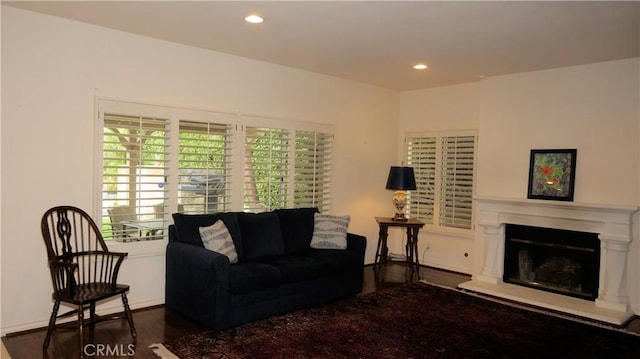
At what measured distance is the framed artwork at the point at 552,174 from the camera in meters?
5.07

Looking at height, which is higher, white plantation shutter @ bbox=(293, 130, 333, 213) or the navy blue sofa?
white plantation shutter @ bbox=(293, 130, 333, 213)

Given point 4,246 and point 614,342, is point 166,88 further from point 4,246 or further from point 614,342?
point 614,342

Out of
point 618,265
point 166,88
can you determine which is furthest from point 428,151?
point 166,88

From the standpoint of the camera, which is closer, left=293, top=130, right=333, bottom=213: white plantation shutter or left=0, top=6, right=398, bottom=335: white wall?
left=0, top=6, right=398, bottom=335: white wall

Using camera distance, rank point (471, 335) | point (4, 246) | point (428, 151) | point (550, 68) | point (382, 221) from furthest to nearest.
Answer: point (428, 151) → point (382, 221) → point (550, 68) → point (471, 335) → point (4, 246)

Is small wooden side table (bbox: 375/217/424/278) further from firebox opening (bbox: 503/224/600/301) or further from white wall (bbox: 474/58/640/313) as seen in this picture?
firebox opening (bbox: 503/224/600/301)

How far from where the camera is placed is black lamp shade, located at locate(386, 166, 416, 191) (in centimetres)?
607

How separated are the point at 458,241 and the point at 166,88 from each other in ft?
14.0

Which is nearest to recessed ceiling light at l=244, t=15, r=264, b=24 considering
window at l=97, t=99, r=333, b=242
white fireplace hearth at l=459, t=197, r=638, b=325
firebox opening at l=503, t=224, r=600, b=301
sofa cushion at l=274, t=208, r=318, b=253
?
window at l=97, t=99, r=333, b=242

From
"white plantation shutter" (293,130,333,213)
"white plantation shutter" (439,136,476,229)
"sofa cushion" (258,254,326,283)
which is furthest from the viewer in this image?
"white plantation shutter" (439,136,476,229)

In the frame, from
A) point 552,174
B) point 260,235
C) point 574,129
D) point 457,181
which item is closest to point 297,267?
point 260,235

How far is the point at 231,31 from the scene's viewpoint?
4082mm

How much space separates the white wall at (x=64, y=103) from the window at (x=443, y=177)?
9.27 ft

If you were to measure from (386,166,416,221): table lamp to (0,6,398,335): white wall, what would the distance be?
2.18 m
